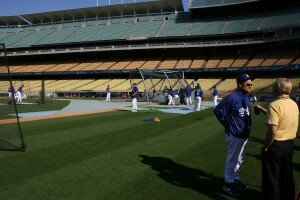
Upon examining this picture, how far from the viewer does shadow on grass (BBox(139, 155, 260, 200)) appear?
6293mm

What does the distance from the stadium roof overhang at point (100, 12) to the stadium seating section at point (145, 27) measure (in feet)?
5.98

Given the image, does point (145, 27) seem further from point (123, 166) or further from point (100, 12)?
point (123, 166)

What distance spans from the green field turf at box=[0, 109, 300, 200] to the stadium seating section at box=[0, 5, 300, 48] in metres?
38.0

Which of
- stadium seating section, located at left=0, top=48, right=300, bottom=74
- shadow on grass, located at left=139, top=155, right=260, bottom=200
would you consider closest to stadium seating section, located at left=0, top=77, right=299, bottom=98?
stadium seating section, located at left=0, top=48, right=300, bottom=74

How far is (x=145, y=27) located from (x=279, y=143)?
55.3 m

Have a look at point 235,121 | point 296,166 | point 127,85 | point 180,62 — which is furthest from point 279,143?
point 180,62

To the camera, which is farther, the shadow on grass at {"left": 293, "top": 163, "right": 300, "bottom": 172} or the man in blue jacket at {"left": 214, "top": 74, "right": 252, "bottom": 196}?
the shadow on grass at {"left": 293, "top": 163, "right": 300, "bottom": 172}

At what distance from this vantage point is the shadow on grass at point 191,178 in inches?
248

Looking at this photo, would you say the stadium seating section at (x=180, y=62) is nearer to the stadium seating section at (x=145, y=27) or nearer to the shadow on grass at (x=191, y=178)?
the stadium seating section at (x=145, y=27)

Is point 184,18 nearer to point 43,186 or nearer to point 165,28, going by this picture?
point 165,28

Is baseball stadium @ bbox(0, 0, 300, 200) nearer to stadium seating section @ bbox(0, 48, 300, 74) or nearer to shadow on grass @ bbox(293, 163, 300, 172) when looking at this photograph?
shadow on grass @ bbox(293, 163, 300, 172)

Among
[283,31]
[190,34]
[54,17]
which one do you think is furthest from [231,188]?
[54,17]

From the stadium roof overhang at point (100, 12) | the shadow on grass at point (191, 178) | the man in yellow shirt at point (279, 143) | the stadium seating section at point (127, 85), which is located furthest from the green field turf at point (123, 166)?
the stadium roof overhang at point (100, 12)

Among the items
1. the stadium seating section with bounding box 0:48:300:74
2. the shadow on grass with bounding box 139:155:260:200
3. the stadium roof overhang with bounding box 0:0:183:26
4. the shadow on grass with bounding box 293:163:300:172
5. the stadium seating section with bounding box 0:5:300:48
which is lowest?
the shadow on grass with bounding box 293:163:300:172
